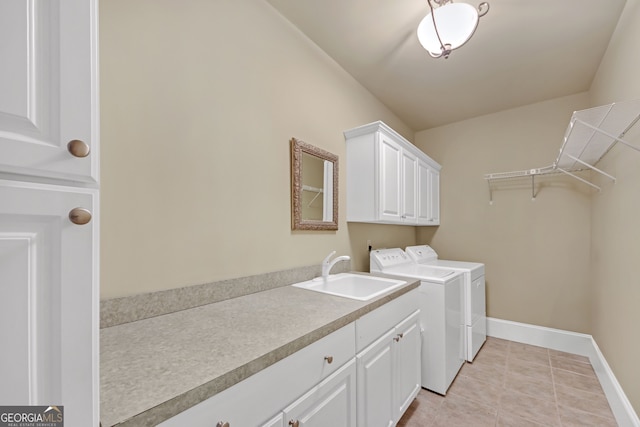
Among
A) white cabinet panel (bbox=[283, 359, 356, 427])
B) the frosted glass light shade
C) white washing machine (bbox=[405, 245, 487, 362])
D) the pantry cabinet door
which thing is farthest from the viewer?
white washing machine (bbox=[405, 245, 487, 362])

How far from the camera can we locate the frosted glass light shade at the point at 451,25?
1434 mm

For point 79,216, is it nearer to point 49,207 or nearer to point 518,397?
point 49,207

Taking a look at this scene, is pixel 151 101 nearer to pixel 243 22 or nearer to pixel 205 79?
pixel 205 79

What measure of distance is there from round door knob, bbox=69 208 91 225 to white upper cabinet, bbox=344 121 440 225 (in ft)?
6.18

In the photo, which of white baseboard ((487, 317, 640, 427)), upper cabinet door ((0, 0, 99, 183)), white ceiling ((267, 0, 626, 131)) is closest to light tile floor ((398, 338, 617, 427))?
white baseboard ((487, 317, 640, 427))

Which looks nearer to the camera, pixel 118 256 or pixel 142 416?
pixel 142 416

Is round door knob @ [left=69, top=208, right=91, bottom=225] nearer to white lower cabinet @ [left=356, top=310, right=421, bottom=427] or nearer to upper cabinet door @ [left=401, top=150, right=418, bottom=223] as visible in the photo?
white lower cabinet @ [left=356, top=310, right=421, bottom=427]

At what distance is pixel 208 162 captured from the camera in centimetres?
133

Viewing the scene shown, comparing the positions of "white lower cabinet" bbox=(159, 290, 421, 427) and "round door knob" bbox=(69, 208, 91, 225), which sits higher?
"round door knob" bbox=(69, 208, 91, 225)

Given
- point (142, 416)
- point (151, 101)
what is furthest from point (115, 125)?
point (142, 416)

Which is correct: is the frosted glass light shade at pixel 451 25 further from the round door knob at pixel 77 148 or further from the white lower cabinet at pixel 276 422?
the white lower cabinet at pixel 276 422

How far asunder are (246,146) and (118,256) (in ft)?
2.64

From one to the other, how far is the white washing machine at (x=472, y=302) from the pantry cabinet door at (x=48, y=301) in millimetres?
2626

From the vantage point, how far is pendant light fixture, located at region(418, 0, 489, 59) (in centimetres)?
144
